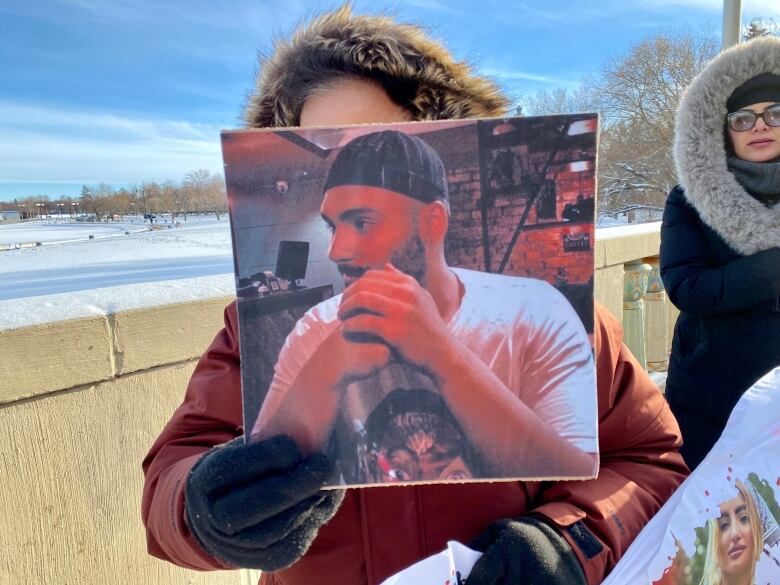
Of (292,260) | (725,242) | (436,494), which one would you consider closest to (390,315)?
(292,260)

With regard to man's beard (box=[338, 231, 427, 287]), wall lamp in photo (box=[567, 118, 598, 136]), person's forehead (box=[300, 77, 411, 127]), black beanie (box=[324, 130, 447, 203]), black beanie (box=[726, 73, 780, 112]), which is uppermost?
black beanie (box=[726, 73, 780, 112])

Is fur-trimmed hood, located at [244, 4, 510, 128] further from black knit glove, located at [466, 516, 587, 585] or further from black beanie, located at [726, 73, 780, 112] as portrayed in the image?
black beanie, located at [726, 73, 780, 112]

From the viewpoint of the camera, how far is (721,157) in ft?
6.79

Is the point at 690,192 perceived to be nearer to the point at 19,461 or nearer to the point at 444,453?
the point at 444,453

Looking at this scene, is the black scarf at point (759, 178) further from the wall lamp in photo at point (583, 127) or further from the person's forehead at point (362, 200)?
the person's forehead at point (362, 200)

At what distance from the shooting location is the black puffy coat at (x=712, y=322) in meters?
1.92

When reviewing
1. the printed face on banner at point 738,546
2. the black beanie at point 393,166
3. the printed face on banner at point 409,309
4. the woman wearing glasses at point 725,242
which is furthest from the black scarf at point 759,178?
the black beanie at point 393,166

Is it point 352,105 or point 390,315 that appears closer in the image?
point 390,315

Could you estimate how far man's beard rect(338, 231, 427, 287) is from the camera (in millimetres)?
781

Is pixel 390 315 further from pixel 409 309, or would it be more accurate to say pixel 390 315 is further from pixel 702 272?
pixel 702 272

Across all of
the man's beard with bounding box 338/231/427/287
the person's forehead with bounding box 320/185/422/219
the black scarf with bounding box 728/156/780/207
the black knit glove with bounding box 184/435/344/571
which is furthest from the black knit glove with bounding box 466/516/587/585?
the black scarf with bounding box 728/156/780/207

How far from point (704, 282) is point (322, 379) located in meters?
1.72

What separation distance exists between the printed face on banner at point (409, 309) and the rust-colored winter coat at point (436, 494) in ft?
0.77

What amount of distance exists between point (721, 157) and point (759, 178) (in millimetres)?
150
